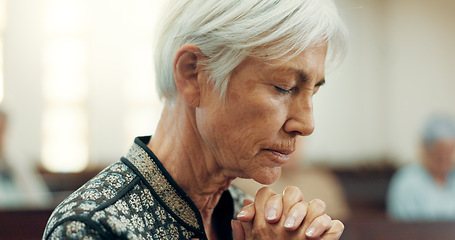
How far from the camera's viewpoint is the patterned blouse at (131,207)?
101 centimetres

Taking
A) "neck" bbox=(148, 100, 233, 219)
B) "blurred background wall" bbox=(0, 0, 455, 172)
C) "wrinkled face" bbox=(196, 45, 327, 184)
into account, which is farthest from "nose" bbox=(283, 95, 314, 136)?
"blurred background wall" bbox=(0, 0, 455, 172)

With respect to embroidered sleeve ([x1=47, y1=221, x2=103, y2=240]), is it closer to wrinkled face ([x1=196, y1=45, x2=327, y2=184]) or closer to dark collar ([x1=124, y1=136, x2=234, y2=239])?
dark collar ([x1=124, y1=136, x2=234, y2=239])

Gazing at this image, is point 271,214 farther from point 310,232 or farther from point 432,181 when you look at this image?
point 432,181

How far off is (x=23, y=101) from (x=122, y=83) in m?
1.79

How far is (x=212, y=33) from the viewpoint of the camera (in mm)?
1138

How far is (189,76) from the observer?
3.95ft

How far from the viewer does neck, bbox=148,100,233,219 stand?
1261 millimetres

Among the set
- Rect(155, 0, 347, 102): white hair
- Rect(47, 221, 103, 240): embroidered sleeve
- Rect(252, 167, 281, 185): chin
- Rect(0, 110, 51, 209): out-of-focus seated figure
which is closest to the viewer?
Rect(47, 221, 103, 240): embroidered sleeve

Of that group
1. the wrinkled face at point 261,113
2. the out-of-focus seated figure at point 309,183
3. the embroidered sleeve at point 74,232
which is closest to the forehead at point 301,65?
the wrinkled face at point 261,113

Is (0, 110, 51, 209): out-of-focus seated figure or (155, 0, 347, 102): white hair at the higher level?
(155, 0, 347, 102): white hair

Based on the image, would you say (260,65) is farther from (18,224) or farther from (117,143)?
(117,143)

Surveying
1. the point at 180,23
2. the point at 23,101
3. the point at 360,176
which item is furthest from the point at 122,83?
the point at 180,23

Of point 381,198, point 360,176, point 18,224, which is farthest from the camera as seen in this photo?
point 360,176

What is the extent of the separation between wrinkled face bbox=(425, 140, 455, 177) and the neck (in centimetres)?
340
